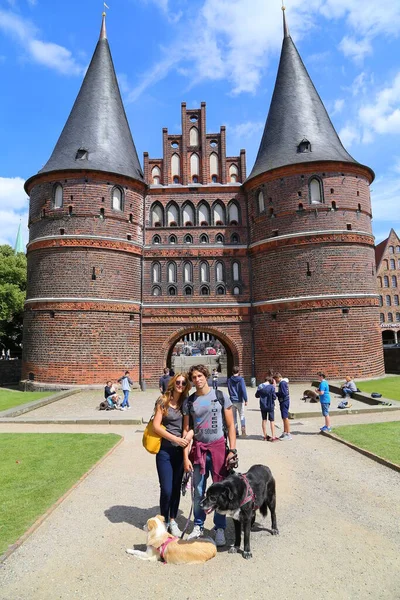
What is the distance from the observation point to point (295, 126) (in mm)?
20016

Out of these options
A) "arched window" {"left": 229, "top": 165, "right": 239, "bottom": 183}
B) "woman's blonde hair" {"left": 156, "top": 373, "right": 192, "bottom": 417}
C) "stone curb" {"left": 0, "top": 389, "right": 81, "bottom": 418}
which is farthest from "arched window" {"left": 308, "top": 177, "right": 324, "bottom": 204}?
"woman's blonde hair" {"left": 156, "top": 373, "right": 192, "bottom": 417}

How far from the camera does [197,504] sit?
406 centimetres

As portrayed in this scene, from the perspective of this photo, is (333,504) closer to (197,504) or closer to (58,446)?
(197,504)

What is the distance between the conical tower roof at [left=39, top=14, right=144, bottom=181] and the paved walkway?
16.6 metres

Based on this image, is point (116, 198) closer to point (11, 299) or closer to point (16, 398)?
point (16, 398)

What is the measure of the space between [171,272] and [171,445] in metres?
16.7

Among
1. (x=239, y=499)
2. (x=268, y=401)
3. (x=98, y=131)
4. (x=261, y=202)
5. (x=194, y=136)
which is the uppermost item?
(x=194, y=136)

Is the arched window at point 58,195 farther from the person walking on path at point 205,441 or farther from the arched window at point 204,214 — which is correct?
the person walking on path at point 205,441

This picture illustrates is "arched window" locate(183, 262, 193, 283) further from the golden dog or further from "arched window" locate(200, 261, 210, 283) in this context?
the golden dog

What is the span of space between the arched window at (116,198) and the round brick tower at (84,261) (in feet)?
0.16

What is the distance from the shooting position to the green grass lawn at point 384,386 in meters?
13.8

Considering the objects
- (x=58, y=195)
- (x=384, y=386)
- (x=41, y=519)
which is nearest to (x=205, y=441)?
(x=41, y=519)

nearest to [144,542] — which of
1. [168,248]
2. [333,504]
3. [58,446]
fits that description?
[333,504]

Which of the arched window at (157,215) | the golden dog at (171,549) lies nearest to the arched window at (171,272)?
the arched window at (157,215)
